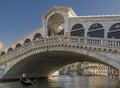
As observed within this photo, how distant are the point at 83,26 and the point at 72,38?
3.34 metres

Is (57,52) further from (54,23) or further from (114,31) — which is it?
(54,23)

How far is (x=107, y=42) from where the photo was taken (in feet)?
56.2

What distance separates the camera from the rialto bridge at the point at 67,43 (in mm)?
17344

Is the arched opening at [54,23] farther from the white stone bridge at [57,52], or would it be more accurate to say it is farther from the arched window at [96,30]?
the arched window at [96,30]

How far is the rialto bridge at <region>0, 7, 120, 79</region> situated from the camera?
1734 centimetres

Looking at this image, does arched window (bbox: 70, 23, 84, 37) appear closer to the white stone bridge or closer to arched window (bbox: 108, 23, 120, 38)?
the white stone bridge

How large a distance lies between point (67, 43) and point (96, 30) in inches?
136

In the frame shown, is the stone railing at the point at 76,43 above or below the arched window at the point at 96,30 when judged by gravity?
below

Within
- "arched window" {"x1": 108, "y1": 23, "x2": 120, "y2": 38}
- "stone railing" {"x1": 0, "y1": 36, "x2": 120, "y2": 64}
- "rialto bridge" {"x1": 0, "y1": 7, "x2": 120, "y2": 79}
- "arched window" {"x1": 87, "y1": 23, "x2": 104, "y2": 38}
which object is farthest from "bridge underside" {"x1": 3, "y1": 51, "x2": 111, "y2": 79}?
"arched window" {"x1": 108, "y1": 23, "x2": 120, "y2": 38}

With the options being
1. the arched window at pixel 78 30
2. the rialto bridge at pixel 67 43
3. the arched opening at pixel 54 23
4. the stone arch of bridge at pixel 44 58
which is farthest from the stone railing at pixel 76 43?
the arched opening at pixel 54 23

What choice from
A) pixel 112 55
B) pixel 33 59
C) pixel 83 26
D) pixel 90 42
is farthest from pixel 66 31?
pixel 112 55

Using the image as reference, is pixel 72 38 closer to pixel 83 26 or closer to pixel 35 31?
pixel 83 26

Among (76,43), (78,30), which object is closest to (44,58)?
(78,30)

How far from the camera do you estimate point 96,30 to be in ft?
69.8
